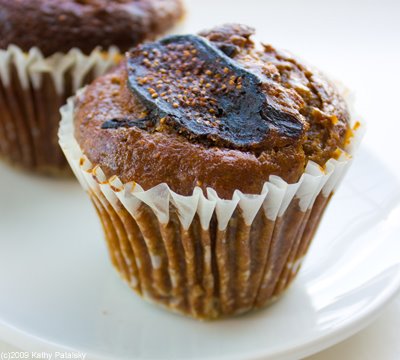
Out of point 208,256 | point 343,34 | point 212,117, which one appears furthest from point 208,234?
point 343,34

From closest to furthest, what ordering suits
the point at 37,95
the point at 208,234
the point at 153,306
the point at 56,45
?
the point at 208,234
the point at 153,306
the point at 56,45
the point at 37,95

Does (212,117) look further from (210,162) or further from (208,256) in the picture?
(208,256)

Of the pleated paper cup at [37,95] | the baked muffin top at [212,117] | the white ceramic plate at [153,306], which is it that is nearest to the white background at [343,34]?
the white ceramic plate at [153,306]

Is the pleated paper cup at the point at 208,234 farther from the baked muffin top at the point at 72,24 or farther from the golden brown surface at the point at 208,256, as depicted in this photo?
the baked muffin top at the point at 72,24

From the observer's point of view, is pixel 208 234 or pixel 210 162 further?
pixel 208 234

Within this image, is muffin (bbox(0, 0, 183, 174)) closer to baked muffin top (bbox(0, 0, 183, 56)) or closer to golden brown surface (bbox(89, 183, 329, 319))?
baked muffin top (bbox(0, 0, 183, 56))

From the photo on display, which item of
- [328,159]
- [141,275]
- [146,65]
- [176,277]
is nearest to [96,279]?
[141,275]

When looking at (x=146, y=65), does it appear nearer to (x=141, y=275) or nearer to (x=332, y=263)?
(x=141, y=275)

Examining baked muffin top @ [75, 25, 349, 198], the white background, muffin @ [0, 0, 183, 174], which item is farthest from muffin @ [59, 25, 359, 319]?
the white background

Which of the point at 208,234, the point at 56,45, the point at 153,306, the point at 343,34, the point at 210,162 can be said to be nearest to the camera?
the point at 210,162
